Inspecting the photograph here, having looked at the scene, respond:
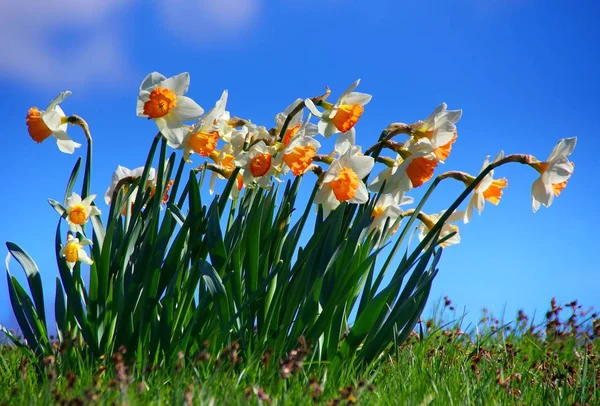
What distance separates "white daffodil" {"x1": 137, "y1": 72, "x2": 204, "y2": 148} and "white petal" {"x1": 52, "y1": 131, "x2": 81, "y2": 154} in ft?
2.00

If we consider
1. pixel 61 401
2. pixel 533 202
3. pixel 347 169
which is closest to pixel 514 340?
pixel 533 202

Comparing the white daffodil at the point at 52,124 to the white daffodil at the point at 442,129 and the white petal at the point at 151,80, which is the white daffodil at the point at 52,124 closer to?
the white petal at the point at 151,80

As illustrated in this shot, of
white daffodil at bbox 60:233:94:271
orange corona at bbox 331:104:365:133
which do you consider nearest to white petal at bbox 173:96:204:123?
orange corona at bbox 331:104:365:133

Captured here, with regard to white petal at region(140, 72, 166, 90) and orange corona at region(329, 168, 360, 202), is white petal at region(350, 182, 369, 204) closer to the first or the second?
orange corona at region(329, 168, 360, 202)

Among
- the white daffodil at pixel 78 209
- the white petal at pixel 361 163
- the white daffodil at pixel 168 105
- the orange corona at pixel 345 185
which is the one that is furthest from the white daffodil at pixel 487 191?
the white daffodil at pixel 78 209

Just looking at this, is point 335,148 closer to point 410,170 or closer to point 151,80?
point 410,170

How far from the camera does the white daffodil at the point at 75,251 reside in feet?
11.6

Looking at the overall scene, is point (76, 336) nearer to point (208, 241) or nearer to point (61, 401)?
point (208, 241)

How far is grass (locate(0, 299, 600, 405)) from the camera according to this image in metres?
2.30

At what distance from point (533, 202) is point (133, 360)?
2253 millimetres

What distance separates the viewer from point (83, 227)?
3.81m

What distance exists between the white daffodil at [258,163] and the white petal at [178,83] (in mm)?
433

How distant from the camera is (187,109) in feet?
10.7

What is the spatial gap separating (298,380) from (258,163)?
1054mm
